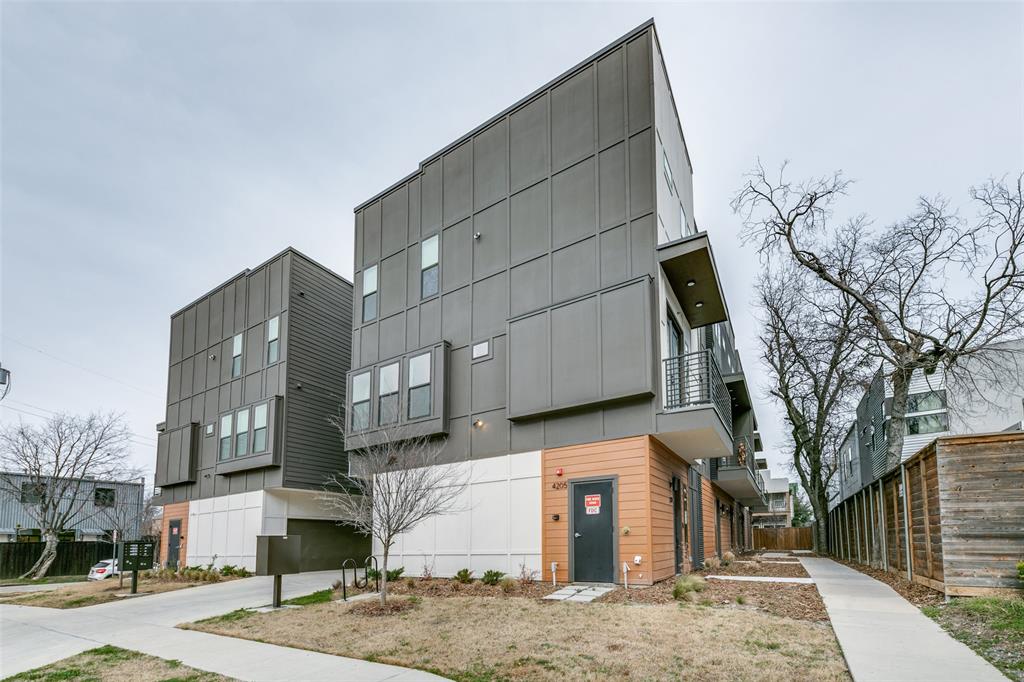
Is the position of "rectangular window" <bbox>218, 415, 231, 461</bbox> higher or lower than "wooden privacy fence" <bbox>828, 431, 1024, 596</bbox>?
higher

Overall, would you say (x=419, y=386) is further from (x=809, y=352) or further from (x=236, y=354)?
(x=809, y=352)

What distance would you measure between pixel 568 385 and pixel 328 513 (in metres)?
12.3

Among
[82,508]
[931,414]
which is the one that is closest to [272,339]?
[82,508]

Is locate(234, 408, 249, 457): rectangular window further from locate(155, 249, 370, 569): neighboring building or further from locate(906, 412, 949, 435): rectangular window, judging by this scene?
locate(906, 412, 949, 435): rectangular window

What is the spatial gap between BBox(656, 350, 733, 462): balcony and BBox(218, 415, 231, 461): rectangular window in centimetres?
1573

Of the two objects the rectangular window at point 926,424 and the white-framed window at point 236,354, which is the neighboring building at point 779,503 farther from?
the white-framed window at point 236,354

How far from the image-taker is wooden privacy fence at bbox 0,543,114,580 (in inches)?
1089

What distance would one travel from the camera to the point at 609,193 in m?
13.5

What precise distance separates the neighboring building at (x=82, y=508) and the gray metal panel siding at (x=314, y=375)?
1495 centimetres

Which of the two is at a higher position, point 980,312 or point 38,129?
point 38,129

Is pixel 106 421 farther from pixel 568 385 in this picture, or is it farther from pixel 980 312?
pixel 980 312

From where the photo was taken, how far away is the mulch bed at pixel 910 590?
8820 mm

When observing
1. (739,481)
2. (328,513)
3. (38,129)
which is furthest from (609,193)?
(38,129)

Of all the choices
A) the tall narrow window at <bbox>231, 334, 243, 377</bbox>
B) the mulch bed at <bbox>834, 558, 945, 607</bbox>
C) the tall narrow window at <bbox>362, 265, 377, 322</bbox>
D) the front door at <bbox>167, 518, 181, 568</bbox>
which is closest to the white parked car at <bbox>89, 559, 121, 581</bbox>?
the front door at <bbox>167, 518, 181, 568</bbox>
